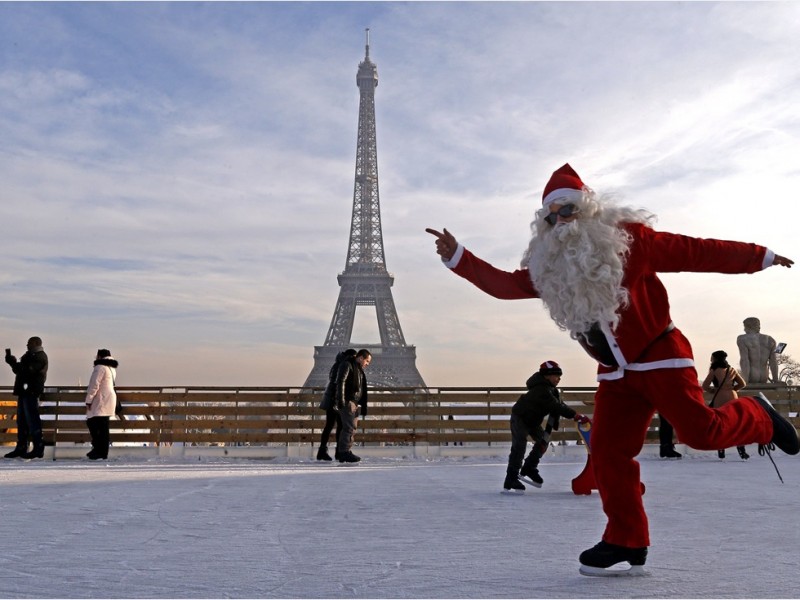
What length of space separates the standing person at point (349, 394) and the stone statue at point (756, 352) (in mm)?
6270

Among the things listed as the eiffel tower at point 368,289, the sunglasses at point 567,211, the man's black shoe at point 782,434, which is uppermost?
the eiffel tower at point 368,289

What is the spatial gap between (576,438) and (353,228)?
4168 cm

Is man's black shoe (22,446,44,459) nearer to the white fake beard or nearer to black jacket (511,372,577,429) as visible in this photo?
black jacket (511,372,577,429)

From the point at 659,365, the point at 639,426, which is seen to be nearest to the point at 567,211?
the point at 659,365

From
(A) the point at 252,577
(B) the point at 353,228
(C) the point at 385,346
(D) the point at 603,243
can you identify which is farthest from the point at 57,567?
(B) the point at 353,228

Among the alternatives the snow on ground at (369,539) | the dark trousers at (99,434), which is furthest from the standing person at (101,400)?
the snow on ground at (369,539)

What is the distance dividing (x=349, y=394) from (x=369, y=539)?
6.34 m

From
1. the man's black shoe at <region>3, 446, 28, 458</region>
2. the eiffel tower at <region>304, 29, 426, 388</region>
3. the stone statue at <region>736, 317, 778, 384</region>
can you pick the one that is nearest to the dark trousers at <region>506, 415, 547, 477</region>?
the stone statue at <region>736, 317, 778, 384</region>

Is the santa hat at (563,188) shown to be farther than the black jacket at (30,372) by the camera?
No

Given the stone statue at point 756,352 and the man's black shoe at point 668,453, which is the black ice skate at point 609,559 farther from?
the stone statue at point 756,352

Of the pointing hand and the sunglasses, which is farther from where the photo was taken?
the pointing hand

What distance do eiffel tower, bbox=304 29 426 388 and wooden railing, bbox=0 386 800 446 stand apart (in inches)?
1206

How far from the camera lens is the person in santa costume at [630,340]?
117 inches

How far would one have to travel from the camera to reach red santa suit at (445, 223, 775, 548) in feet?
9.69
